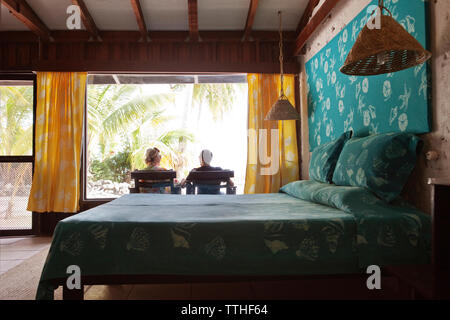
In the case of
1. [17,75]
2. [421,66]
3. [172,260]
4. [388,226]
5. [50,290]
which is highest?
[17,75]

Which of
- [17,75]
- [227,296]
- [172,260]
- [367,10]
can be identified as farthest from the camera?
[17,75]

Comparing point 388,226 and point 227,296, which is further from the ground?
point 388,226

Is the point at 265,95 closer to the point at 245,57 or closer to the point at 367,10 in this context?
the point at 245,57

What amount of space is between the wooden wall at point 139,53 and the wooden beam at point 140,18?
5.8 inches

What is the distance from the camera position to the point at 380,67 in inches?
71.2

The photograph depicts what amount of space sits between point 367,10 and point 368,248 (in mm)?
1911

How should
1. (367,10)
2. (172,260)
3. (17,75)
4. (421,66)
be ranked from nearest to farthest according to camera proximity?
(172,260), (421,66), (367,10), (17,75)

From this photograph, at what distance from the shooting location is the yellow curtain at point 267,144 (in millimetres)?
4070

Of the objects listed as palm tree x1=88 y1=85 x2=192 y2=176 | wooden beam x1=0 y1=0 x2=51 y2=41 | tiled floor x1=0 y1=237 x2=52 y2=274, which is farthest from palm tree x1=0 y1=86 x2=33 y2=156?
palm tree x1=88 y1=85 x2=192 y2=176

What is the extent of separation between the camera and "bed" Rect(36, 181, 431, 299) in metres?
1.45

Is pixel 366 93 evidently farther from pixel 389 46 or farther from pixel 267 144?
pixel 267 144

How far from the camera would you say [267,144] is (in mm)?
4113

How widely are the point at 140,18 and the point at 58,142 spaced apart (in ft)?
6.34
